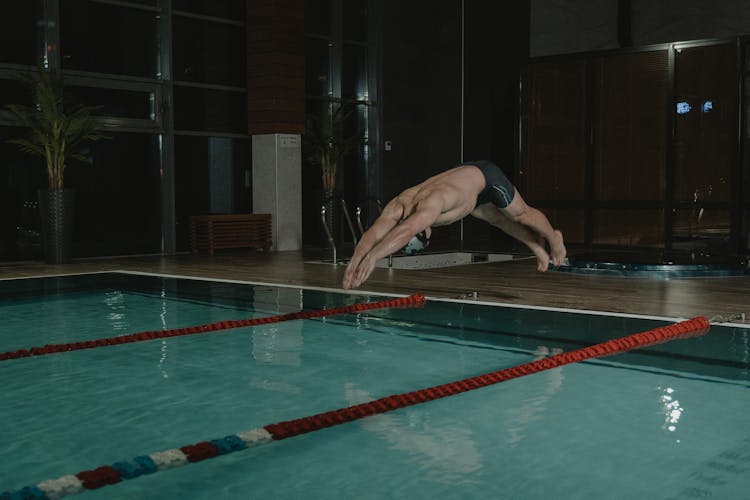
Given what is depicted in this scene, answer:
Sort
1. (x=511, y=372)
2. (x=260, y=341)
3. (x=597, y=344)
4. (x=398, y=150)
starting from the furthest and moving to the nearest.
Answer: (x=398, y=150) → (x=260, y=341) → (x=597, y=344) → (x=511, y=372)

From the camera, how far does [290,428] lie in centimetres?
372

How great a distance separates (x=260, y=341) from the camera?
5.90 m

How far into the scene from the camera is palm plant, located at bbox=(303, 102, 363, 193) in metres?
13.4

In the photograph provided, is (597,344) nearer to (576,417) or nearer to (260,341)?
(576,417)

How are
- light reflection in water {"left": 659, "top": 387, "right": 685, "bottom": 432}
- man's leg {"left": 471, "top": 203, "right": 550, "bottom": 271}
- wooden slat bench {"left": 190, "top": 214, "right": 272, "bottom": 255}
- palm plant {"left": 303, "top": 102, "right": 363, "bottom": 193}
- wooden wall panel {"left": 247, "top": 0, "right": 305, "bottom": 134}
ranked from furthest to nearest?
1. palm plant {"left": 303, "top": 102, "right": 363, "bottom": 193}
2. wooden wall panel {"left": 247, "top": 0, "right": 305, "bottom": 134}
3. wooden slat bench {"left": 190, "top": 214, "right": 272, "bottom": 255}
4. man's leg {"left": 471, "top": 203, "right": 550, "bottom": 271}
5. light reflection in water {"left": 659, "top": 387, "right": 685, "bottom": 432}

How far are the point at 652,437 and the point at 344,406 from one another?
1417mm

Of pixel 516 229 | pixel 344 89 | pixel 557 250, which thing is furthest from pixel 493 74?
pixel 557 250

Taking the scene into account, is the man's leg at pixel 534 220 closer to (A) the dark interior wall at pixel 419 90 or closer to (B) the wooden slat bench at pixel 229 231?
(B) the wooden slat bench at pixel 229 231

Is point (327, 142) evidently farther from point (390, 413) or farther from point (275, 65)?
point (390, 413)

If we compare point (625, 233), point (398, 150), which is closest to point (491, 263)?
point (625, 233)

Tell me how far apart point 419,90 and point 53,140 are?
7.08 m

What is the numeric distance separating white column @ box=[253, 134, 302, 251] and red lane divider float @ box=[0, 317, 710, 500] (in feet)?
26.4

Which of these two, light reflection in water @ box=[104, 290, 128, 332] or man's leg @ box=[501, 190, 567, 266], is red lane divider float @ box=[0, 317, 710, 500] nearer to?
man's leg @ box=[501, 190, 567, 266]

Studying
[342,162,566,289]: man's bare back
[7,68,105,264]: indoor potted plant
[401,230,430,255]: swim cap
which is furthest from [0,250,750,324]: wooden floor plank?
[401,230,430,255]: swim cap
